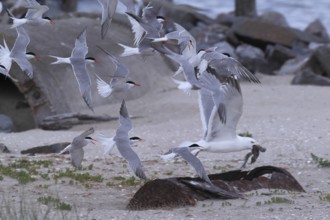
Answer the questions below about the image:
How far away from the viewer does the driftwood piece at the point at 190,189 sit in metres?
8.46

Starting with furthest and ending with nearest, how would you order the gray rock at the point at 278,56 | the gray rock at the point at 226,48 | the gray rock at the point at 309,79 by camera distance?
the gray rock at the point at 278,56 < the gray rock at the point at 226,48 < the gray rock at the point at 309,79

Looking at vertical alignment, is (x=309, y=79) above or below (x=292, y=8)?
above

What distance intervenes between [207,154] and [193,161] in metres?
2.76

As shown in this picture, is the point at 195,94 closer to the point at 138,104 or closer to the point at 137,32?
the point at 138,104

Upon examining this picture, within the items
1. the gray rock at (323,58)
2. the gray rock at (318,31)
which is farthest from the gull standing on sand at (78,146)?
the gray rock at (318,31)

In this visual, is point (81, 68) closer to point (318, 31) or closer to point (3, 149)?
point (3, 149)

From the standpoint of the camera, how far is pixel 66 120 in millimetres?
13430

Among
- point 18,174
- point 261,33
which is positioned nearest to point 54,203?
point 18,174

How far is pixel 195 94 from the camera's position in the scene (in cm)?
1507

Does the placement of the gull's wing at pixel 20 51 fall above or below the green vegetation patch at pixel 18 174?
above

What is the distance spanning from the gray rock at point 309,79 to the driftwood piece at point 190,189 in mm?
7080

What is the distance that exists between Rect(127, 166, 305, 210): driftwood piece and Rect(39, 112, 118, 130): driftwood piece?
15.0ft

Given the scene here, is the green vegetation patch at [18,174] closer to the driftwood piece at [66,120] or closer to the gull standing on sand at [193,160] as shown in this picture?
the gull standing on sand at [193,160]

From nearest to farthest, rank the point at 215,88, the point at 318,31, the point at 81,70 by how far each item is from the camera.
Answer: the point at 215,88 < the point at 81,70 < the point at 318,31
